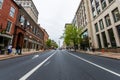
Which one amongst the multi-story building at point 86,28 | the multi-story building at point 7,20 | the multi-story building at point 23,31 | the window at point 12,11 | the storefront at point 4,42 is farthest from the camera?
the multi-story building at point 86,28

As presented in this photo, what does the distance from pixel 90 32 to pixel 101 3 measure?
40.6ft

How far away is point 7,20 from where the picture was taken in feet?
69.9

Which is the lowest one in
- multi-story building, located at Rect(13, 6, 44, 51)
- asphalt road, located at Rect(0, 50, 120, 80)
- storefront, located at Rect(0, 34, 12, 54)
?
asphalt road, located at Rect(0, 50, 120, 80)

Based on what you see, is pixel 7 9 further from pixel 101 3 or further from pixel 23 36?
pixel 101 3

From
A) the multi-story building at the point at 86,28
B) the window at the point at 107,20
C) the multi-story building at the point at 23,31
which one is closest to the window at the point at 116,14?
the window at the point at 107,20

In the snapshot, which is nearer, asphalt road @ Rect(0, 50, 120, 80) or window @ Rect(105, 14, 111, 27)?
asphalt road @ Rect(0, 50, 120, 80)

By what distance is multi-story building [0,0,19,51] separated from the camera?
1948cm

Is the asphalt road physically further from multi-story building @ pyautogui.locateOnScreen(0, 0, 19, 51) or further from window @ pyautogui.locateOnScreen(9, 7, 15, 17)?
window @ pyautogui.locateOnScreen(9, 7, 15, 17)

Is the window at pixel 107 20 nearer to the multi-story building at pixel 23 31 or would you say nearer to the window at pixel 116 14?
the window at pixel 116 14

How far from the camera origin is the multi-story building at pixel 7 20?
19.5 meters

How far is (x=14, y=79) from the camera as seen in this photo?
159 inches

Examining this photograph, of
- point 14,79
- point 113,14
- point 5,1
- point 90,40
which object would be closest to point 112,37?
point 113,14

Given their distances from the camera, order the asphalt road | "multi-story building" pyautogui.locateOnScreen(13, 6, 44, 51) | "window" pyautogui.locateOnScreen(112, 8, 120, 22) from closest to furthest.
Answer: the asphalt road → "window" pyautogui.locateOnScreen(112, 8, 120, 22) → "multi-story building" pyautogui.locateOnScreen(13, 6, 44, 51)

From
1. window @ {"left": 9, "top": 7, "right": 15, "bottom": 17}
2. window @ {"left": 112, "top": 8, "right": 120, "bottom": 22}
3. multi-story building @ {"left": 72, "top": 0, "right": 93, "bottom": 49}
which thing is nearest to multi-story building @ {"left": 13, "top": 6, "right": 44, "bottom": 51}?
window @ {"left": 9, "top": 7, "right": 15, "bottom": 17}
